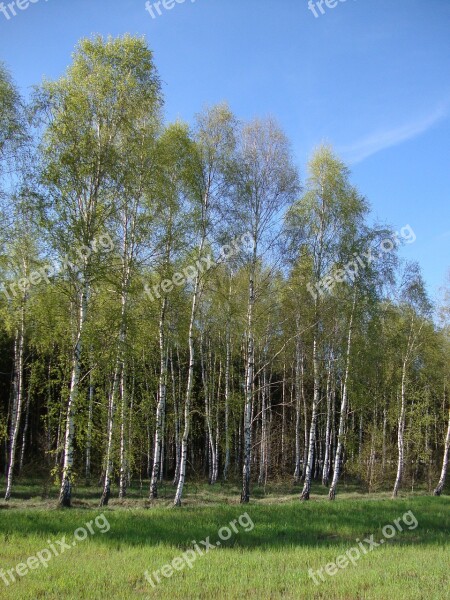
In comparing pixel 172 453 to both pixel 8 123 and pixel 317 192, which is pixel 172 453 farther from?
pixel 8 123

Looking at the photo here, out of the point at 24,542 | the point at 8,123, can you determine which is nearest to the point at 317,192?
the point at 8,123

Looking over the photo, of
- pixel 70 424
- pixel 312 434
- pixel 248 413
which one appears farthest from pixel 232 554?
pixel 312 434

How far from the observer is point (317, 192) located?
810 inches

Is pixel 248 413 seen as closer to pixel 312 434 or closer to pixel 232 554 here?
→ pixel 312 434

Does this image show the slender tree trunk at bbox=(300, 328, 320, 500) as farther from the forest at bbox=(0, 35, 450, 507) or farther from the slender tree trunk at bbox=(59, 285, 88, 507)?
the slender tree trunk at bbox=(59, 285, 88, 507)

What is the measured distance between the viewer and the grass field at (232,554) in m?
6.91

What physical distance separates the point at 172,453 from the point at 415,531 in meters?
25.4

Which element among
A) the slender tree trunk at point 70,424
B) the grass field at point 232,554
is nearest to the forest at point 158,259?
the slender tree trunk at point 70,424

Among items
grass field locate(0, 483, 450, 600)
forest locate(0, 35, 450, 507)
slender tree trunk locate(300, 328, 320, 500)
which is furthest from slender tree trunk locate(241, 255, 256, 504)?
grass field locate(0, 483, 450, 600)

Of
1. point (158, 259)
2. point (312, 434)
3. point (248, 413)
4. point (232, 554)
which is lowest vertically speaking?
point (232, 554)

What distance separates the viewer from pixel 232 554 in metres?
8.82

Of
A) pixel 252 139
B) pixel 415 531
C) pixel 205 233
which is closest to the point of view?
pixel 415 531

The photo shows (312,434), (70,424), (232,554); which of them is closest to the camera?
(232,554)

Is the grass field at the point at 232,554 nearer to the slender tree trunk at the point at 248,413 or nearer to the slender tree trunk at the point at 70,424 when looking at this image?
the slender tree trunk at the point at 70,424
